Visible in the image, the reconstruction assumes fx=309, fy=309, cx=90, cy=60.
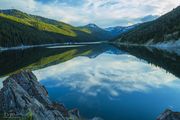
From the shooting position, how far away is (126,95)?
49562mm

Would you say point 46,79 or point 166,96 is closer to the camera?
point 166,96

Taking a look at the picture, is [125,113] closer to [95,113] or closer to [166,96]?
[95,113]

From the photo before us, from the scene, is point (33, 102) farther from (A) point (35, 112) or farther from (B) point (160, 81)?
(B) point (160, 81)

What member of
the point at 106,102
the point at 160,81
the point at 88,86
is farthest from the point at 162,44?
the point at 106,102

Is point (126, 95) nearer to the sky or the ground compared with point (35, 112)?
nearer to the ground

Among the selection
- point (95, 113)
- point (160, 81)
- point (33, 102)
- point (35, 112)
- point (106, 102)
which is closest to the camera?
point (35, 112)

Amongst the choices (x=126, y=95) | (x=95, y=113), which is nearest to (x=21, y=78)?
(x=95, y=113)

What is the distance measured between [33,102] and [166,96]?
88.1 ft

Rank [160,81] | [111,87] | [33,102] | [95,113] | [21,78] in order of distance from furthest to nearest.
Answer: [160,81]
[111,87]
[95,113]
[21,78]
[33,102]

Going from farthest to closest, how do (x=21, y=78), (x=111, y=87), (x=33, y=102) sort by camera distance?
(x=111, y=87), (x=21, y=78), (x=33, y=102)

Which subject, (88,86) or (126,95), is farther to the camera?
(88,86)

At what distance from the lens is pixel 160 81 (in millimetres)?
64812

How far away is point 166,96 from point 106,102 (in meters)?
10.6

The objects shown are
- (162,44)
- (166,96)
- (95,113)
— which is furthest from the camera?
(162,44)
